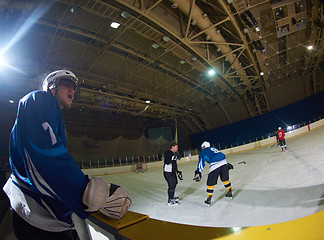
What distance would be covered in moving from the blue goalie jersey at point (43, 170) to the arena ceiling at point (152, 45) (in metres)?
7.38

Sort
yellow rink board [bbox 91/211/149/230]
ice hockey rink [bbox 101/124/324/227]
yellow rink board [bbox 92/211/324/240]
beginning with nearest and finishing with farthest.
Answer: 1. yellow rink board [bbox 92/211/324/240]
2. yellow rink board [bbox 91/211/149/230]
3. ice hockey rink [bbox 101/124/324/227]

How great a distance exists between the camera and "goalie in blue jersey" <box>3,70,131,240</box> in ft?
2.25

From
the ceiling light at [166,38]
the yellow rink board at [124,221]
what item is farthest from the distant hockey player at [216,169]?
the ceiling light at [166,38]

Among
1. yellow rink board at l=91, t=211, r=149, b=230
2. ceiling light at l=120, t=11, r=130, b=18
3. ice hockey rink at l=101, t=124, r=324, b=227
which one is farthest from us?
ceiling light at l=120, t=11, r=130, b=18

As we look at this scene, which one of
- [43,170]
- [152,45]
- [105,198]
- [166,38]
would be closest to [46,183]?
[43,170]

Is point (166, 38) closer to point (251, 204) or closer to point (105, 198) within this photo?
point (251, 204)

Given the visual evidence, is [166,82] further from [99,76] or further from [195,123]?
[195,123]

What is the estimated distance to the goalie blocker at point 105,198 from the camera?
0.74 meters

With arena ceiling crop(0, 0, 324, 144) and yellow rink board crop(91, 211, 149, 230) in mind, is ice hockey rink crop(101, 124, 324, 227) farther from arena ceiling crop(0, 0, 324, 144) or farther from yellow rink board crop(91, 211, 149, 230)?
arena ceiling crop(0, 0, 324, 144)

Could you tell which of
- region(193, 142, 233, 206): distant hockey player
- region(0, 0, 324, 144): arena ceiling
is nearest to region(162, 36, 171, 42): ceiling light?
region(0, 0, 324, 144): arena ceiling

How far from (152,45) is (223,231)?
10.5m

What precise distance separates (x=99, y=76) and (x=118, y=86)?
1701 mm

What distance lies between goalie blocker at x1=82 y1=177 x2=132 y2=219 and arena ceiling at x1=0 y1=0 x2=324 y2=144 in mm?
7576

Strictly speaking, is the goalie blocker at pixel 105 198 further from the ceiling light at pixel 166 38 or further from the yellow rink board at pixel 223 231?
the ceiling light at pixel 166 38
